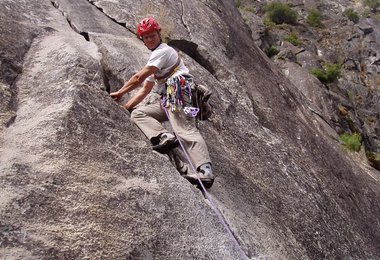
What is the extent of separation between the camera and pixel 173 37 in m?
10.5

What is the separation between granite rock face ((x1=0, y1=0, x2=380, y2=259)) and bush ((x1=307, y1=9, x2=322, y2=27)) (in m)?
33.2

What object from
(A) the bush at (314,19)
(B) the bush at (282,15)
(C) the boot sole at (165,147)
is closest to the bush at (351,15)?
(A) the bush at (314,19)

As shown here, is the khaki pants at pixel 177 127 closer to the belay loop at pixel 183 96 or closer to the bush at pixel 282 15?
the belay loop at pixel 183 96

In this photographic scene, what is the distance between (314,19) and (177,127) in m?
39.5

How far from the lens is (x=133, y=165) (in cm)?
579

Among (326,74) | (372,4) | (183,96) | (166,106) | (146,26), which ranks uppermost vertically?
(146,26)

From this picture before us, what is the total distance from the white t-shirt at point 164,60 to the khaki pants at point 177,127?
19.9 inches

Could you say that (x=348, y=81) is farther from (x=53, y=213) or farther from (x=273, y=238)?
(x=53, y=213)

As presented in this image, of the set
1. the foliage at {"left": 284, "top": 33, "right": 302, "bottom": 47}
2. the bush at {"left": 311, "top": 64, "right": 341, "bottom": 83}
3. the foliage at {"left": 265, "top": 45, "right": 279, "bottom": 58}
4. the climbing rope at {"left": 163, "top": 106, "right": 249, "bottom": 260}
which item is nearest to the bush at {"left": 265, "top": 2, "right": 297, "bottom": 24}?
the foliage at {"left": 284, "top": 33, "right": 302, "bottom": 47}

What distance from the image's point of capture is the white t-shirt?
21.5 feet

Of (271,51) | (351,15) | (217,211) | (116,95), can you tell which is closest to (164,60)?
(116,95)

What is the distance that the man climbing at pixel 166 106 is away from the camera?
6316 millimetres

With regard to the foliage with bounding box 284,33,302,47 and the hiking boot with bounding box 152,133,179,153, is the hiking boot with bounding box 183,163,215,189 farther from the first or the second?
the foliage with bounding box 284,33,302,47

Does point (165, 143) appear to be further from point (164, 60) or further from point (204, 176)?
point (164, 60)
